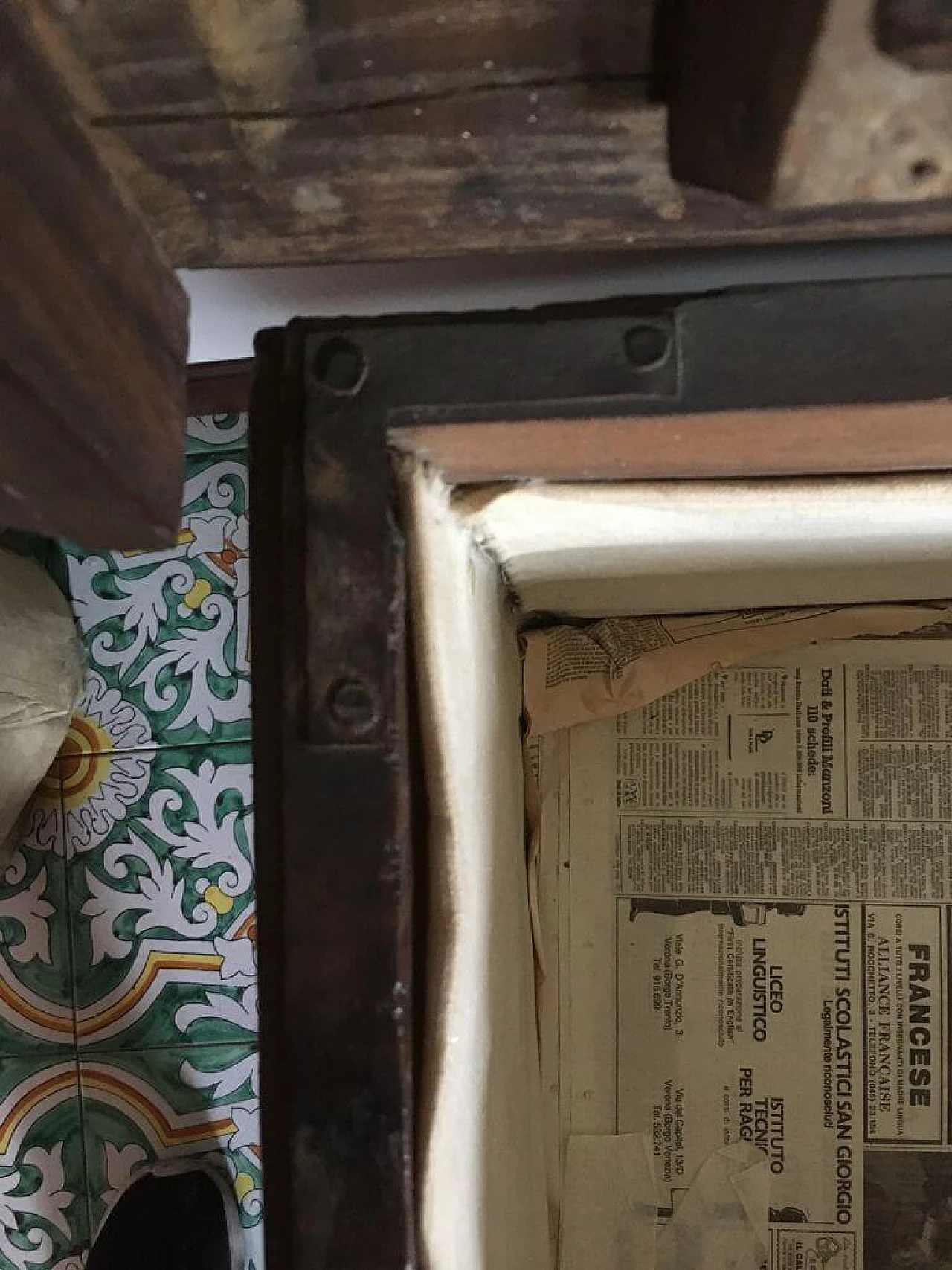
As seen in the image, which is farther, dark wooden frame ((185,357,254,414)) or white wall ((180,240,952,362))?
dark wooden frame ((185,357,254,414))

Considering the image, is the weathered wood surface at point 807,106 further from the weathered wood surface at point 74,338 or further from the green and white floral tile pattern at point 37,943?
the green and white floral tile pattern at point 37,943

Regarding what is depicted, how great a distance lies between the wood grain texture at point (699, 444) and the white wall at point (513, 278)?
115mm

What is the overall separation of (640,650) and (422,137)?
0.40m

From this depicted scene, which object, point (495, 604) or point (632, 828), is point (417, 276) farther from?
point (632, 828)

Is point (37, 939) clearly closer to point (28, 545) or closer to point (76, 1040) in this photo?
point (76, 1040)

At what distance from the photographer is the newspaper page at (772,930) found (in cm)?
66

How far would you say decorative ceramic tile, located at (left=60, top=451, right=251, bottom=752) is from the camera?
0.86 m

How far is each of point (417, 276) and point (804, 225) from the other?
23 centimetres

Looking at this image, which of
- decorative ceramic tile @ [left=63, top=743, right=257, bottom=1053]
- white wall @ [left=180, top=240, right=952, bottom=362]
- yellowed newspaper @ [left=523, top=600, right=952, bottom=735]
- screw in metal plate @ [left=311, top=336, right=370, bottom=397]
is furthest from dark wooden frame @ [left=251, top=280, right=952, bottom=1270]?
decorative ceramic tile @ [left=63, top=743, right=257, bottom=1053]

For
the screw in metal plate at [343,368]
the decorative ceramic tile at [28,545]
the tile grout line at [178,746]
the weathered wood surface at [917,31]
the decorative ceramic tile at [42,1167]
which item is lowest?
the decorative ceramic tile at [42,1167]

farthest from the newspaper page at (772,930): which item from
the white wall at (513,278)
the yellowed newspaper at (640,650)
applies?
the white wall at (513,278)

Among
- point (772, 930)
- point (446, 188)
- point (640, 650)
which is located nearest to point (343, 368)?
point (446, 188)

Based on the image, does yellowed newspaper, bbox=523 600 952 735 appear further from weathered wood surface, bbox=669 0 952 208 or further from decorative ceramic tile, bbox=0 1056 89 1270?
decorative ceramic tile, bbox=0 1056 89 1270

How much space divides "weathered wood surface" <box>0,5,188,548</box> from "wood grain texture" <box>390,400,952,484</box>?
108mm
